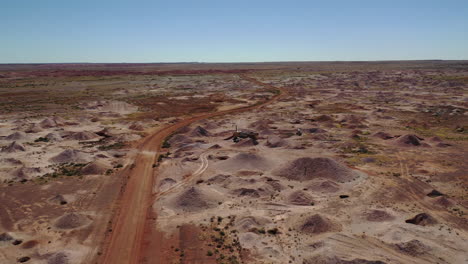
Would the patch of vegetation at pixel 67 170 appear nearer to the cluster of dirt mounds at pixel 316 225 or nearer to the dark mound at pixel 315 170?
the dark mound at pixel 315 170

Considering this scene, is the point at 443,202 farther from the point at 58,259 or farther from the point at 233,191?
the point at 58,259

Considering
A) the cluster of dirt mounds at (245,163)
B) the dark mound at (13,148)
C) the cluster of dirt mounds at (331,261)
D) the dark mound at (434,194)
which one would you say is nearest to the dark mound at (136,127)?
the dark mound at (13,148)

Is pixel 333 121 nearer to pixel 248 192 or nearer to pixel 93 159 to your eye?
pixel 248 192

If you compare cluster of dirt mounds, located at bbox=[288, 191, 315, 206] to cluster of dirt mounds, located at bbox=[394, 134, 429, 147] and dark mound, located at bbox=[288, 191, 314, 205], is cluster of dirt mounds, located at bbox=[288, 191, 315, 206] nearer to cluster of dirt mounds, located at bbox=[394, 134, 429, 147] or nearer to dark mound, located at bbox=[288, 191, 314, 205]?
dark mound, located at bbox=[288, 191, 314, 205]

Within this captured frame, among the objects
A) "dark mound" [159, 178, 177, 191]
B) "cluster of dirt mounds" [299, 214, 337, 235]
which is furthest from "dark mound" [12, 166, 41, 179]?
"cluster of dirt mounds" [299, 214, 337, 235]

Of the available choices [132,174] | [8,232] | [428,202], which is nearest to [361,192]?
[428,202]
